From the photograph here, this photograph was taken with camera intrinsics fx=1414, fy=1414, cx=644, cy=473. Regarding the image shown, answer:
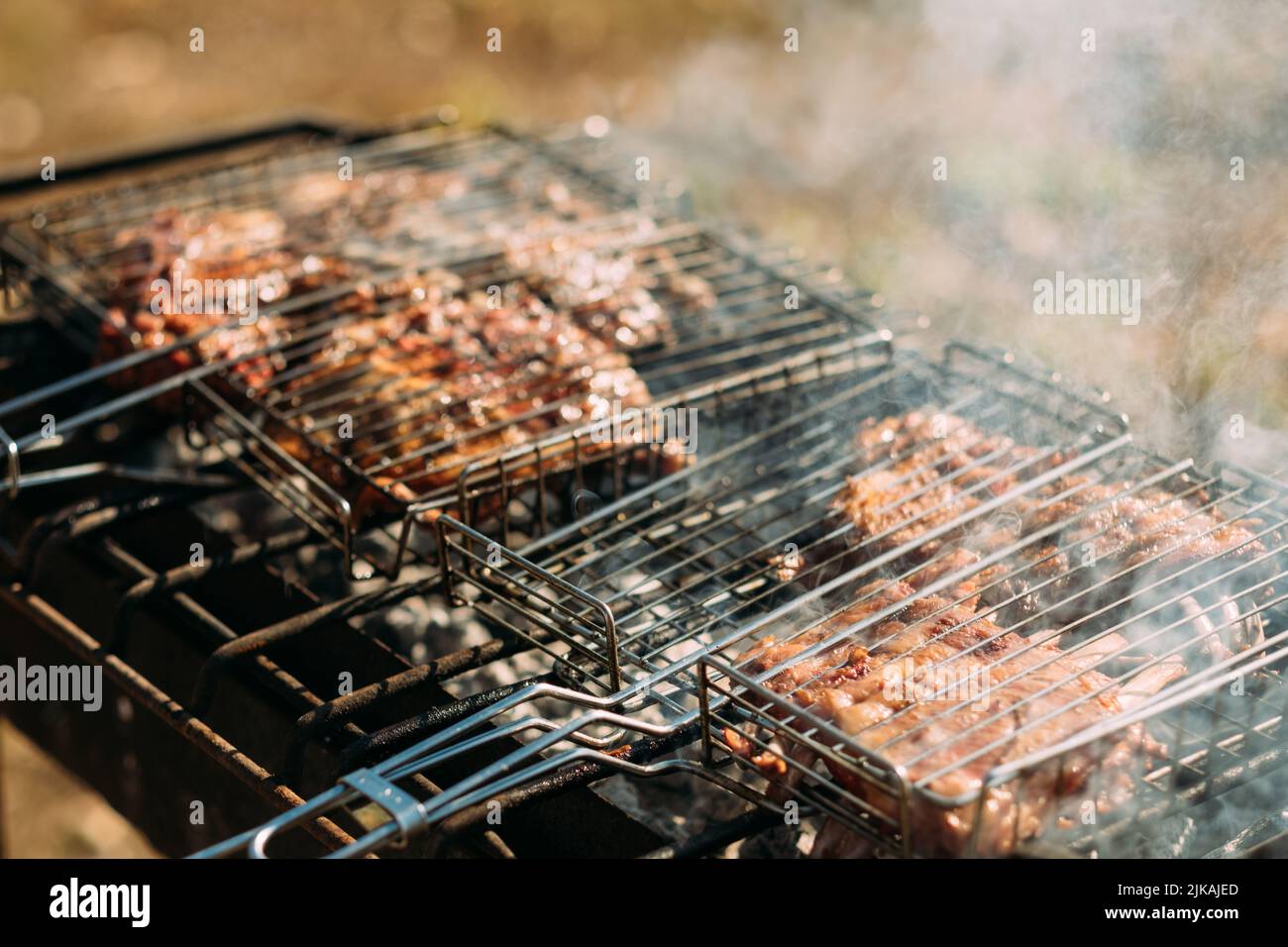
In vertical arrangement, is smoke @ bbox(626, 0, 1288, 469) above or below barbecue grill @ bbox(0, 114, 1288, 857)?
above

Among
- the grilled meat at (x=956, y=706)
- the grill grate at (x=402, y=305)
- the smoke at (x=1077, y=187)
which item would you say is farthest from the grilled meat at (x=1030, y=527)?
the grill grate at (x=402, y=305)

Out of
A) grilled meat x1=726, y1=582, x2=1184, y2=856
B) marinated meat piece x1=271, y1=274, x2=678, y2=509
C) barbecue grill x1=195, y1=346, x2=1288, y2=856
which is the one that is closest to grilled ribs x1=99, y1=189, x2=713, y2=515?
marinated meat piece x1=271, y1=274, x2=678, y2=509

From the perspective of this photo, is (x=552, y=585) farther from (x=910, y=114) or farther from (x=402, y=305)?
(x=910, y=114)

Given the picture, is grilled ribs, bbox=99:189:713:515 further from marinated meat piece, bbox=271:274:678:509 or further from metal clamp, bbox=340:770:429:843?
metal clamp, bbox=340:770:429:843

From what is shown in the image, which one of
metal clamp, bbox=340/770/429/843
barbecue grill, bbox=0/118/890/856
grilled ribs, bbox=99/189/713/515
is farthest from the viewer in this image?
grilled ribs, bbox=99/189/713/515

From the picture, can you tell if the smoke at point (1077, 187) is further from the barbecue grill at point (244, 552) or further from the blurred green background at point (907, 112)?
the barbecue grill at point (244, 552)

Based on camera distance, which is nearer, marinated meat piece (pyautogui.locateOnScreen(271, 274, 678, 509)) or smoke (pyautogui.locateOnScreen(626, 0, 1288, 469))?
marinated meat piece (pyautogui.locateOnScreen(271, 274, 678, 509))

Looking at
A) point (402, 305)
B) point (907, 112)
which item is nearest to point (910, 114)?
point (907, 112)

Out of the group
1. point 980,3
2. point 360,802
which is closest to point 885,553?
point 360,802
